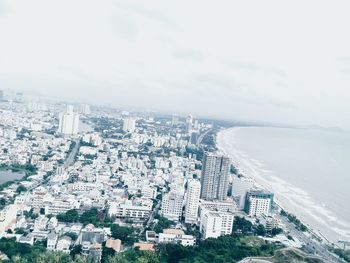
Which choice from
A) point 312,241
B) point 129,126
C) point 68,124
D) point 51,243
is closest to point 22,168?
point 51,243

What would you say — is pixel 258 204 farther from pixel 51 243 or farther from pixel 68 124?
pixel 68 124

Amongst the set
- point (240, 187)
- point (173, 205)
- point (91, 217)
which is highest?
point (240, 187)

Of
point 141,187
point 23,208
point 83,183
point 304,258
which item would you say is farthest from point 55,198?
point 304,258

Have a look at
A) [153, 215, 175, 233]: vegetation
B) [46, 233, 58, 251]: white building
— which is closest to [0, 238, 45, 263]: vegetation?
[46, 233, 58, 251]: white building

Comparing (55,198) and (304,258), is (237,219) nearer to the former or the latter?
(304,258)

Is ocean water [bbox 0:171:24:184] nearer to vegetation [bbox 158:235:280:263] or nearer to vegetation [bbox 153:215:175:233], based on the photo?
vegetation [bbox 153:215:175:233]
